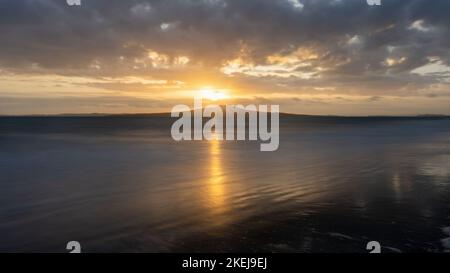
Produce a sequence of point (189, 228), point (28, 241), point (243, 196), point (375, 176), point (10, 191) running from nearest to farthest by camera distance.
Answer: point (28, 241), point (189, 228), point (243, 196), point (10, 191), point (375, 176)

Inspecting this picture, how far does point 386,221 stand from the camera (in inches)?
452

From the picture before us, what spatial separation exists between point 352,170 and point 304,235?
1203 cm

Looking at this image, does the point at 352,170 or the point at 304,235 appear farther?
the point at 352,170

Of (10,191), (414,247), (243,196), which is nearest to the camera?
(414,247)

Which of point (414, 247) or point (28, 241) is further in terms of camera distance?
point (28, 241)

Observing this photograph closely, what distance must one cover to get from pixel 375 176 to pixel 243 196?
7.77 meters

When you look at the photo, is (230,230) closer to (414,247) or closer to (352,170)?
(414,247)

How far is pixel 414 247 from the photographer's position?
31.1ft
